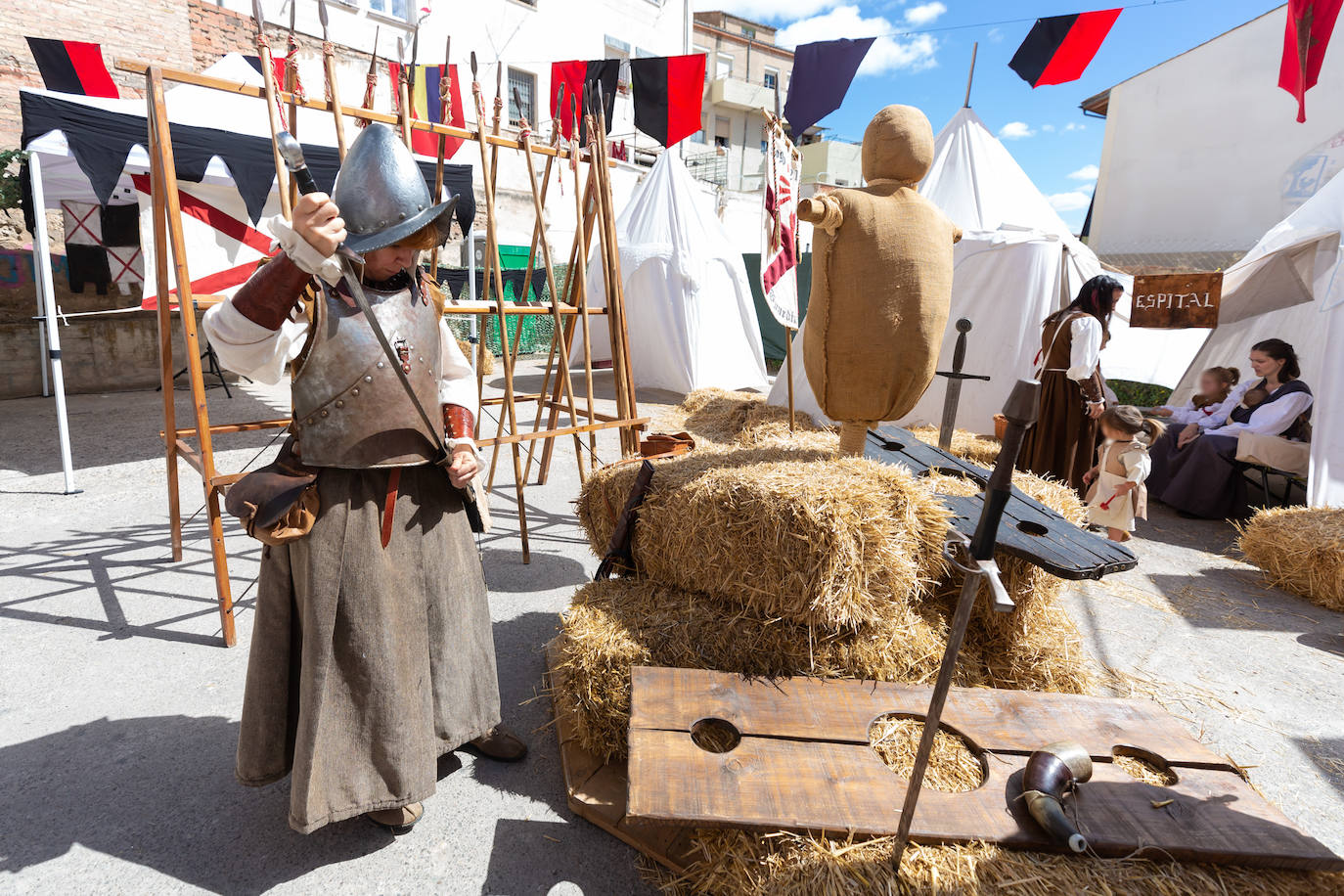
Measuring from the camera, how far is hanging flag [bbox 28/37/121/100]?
6.93 meters

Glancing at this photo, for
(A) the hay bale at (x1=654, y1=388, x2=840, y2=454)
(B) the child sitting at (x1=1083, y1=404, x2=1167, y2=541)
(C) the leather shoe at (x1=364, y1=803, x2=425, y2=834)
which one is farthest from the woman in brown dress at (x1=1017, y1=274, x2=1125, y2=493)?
(C) the leather shoe at (x1=364, y1=803, x2=425, y2=834)

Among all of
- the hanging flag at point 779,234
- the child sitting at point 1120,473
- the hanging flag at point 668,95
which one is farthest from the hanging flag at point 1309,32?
the hanging flag at point 779,234

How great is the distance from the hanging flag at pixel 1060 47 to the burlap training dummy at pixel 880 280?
5.53 m

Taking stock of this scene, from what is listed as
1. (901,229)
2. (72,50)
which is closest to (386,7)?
(72,50)

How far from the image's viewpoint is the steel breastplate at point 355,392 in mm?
1614

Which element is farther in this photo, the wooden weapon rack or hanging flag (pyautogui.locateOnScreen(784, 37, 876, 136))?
hanging flag (pyautogui.locateOnScreen(784, 37, 876, 136))

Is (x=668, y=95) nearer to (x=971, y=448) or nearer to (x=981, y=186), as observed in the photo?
(x=981, y=186)

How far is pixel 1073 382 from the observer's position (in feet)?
15.5

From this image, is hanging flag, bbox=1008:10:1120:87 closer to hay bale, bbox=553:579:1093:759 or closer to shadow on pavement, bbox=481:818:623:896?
hay bale, bbox=553:579:1093:759

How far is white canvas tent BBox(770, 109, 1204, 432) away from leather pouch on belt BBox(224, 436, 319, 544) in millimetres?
6260

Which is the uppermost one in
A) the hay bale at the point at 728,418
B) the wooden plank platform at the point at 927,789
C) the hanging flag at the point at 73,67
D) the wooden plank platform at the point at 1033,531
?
the hanging flag at the point at 73,67

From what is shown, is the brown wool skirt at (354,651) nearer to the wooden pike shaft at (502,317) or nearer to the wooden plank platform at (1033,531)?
the wooden pike shaft at (502,317)

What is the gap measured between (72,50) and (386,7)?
23.8 feet

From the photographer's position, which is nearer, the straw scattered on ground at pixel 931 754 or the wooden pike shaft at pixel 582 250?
the straw scattered on ground at pixel 931 754
